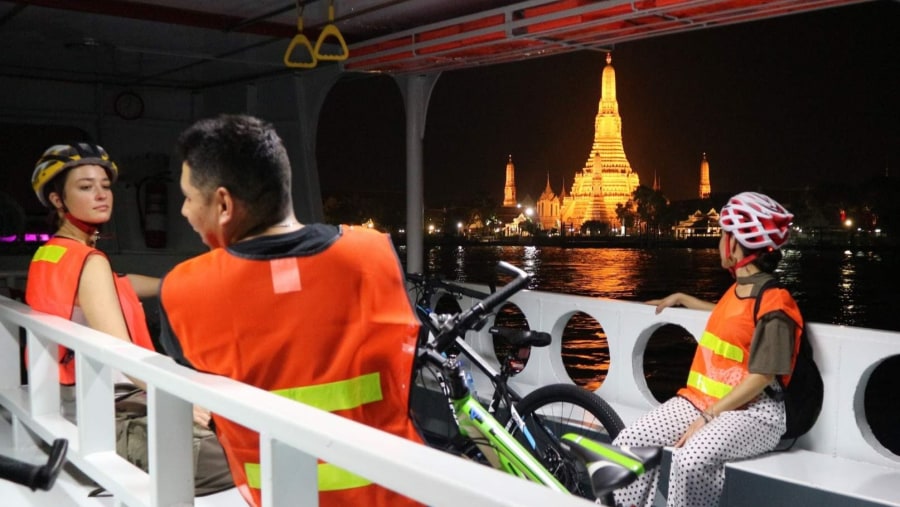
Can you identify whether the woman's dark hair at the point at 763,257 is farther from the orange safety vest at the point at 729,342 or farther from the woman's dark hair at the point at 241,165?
the woman's dark hair at the point at 241,165

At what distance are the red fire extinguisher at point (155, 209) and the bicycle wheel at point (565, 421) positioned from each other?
10.2 metres

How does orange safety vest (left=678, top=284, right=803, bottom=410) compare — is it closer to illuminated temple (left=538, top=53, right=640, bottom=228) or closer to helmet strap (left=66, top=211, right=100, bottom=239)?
helmet strap (left=66, top=211, right=100, bottom=239)

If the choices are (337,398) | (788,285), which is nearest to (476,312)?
(337,398)

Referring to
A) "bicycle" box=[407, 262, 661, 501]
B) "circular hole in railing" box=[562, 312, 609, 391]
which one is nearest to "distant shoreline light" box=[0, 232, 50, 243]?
"circular hole in railing" box=[562, 312, 609, 391]

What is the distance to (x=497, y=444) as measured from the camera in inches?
129

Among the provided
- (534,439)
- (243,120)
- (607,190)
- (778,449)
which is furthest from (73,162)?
(607,190)

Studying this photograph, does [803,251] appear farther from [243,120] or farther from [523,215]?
[243,120]

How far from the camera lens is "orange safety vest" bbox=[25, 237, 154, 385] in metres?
3.02

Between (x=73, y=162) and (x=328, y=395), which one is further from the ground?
(x=73, y=162)

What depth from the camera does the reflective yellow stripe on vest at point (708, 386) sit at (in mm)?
3703

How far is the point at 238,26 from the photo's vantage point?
319 inches

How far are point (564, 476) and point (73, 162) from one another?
2.39 meters

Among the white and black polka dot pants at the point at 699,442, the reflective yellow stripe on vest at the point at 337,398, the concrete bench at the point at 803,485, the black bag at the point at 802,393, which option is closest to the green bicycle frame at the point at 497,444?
the white and black polka dot pants at the point at 699,442

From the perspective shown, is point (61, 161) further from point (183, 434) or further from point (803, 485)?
point (803, 485)
